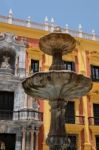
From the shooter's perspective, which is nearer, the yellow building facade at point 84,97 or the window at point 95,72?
the yellow building facade at point 84,97

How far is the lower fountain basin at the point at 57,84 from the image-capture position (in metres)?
8.21

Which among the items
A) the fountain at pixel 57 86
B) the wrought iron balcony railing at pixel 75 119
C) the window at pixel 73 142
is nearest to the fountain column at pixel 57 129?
the fountain at pixel 57 86

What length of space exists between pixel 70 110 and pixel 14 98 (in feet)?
11.1

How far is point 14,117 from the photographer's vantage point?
15938mm

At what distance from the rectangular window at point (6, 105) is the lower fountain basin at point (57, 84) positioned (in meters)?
7.29

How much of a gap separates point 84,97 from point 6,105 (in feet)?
15.6

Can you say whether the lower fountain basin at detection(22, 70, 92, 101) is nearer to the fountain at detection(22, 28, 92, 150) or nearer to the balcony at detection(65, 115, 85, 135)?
the fountain at detection(22, 28, 92, 150)

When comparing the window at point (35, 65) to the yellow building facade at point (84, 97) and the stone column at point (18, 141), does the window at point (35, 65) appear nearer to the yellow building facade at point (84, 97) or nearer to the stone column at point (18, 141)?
the yellow building facade at point (84, 97)

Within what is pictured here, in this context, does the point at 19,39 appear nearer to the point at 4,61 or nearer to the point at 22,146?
the point at 4,61

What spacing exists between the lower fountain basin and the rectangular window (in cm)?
729

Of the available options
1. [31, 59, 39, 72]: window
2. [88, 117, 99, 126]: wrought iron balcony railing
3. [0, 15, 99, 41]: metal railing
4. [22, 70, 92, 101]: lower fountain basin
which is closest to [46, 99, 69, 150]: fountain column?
[22, 70, 92, 101]: lower fountain basin

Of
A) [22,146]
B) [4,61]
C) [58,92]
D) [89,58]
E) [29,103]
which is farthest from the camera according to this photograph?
[89,58]

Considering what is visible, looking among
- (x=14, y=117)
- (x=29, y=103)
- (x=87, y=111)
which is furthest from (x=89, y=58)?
(x=14, y=117)

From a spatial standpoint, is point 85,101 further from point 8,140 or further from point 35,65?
point 8,140
